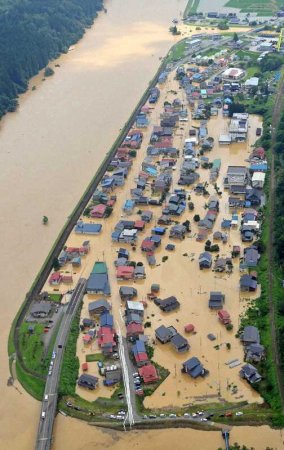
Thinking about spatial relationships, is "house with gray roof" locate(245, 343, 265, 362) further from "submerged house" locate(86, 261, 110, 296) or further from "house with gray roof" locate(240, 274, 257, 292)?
"submerged house" locate(86, 261, 110, 296)

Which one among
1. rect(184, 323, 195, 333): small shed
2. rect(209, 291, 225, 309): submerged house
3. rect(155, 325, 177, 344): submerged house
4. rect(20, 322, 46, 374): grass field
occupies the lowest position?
rect(20, 322, 46, 374): grass field

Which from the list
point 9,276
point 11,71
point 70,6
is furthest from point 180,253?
point 70,6

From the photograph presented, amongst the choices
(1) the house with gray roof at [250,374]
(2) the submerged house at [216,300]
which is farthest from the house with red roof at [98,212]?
(1) the house with gray roof at [250,374]

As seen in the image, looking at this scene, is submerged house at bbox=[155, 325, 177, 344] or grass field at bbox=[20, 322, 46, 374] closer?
grass field at bbox=[20, 322, 46, 374]

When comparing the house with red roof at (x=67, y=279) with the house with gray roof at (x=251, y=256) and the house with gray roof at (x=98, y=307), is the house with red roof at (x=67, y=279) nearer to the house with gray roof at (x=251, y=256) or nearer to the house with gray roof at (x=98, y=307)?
the house with gray roof at (x=98, y=307)

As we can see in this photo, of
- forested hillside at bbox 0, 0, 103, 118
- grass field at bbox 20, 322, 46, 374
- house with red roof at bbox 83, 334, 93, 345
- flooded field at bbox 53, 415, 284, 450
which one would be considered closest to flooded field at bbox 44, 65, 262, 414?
house with red roof at bbox 83, 334, 93, 345

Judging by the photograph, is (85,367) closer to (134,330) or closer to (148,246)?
(134,330)
